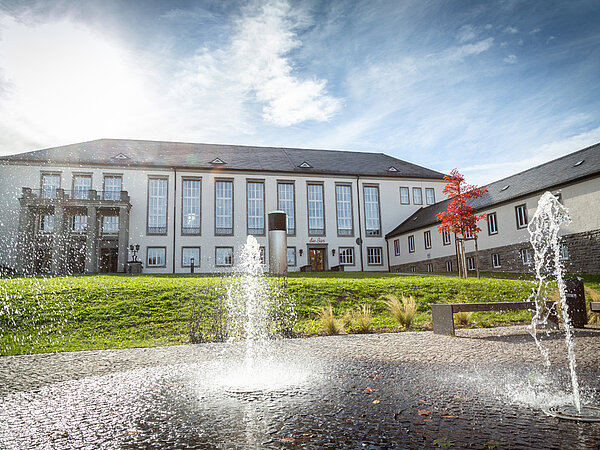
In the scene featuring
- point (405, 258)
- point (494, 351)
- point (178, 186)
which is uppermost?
point (178, 186)

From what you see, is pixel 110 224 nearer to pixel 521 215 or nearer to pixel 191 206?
pixel 191 206

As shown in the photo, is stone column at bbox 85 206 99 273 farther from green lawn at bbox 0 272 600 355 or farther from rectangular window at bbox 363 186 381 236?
rectangular window at bbox 363 186 381 236

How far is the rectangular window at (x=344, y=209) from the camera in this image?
39906 mm

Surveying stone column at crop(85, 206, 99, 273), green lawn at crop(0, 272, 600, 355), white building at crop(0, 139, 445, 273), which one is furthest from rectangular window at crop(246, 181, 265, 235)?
green lawn at crop(0, 272, 600, 355)

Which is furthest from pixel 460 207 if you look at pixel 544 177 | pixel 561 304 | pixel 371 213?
pixel 371 213

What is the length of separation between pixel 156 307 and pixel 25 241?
85.7ft

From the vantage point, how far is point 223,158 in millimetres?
39688

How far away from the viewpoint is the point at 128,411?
4312 mm

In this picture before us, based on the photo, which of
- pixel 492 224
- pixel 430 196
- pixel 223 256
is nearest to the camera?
pixel 492 224

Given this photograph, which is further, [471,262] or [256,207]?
[256,207]

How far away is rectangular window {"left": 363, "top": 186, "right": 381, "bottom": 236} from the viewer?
1603 inches

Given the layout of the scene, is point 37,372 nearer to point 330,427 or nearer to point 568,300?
point 330,427

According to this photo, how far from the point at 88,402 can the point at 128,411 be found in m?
0.72

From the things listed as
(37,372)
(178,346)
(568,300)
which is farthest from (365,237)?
(37,372)
